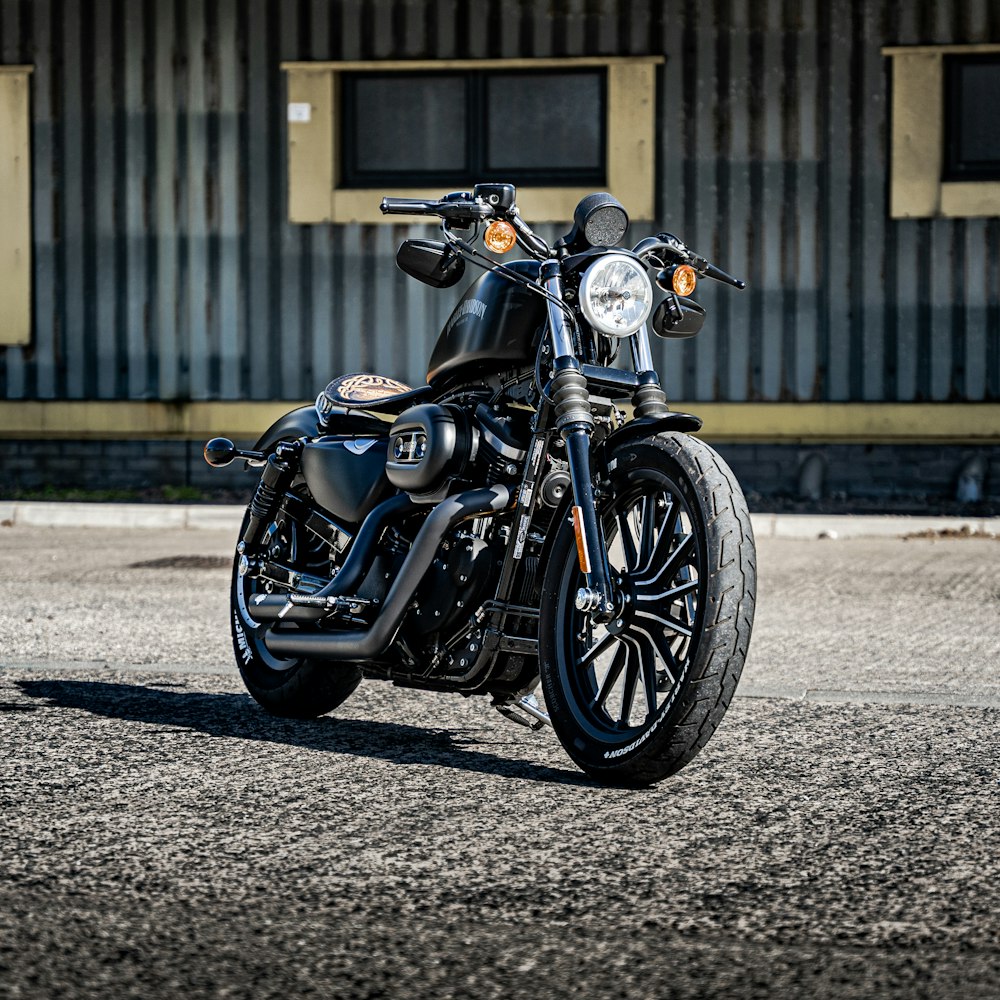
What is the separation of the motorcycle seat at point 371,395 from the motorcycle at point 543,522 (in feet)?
0.03

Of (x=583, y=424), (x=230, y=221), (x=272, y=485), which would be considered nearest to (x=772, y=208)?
(x=230, y=221)

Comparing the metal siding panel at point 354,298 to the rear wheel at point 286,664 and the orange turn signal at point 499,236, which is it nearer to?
the rear wheel at point 286,664

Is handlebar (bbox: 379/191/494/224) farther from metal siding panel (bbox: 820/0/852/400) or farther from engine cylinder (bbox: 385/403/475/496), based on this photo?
metal siding panel (bbox: 820/0/852/400)

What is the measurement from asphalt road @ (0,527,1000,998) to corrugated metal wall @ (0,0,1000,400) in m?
7.11

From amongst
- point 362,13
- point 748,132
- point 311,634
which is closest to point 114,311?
point 362,13

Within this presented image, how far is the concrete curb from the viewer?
1107 cm

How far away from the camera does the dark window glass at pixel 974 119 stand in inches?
502

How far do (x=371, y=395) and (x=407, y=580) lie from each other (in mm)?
793

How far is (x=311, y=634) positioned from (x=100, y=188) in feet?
31.6

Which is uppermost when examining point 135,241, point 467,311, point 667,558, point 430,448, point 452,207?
point 135,241

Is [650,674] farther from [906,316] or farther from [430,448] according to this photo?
[906,316]

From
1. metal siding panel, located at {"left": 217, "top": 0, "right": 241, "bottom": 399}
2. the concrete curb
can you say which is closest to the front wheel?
the concrete curb

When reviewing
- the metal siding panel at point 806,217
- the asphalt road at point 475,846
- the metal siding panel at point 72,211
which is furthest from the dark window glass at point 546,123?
the asphalt road at point 475,846

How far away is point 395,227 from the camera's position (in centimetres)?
1327
